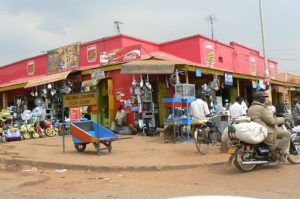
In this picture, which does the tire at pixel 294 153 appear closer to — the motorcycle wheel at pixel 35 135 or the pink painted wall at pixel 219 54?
the pink painted wall at pixel 219 54

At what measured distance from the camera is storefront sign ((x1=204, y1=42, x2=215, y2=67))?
2045cm

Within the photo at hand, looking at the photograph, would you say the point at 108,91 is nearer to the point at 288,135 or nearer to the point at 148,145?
the point at 148,145

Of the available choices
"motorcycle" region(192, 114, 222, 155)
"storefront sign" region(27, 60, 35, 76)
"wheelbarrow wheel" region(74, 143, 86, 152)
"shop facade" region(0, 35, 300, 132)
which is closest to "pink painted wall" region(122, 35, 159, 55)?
"shop facade" region(0, 35, 300, 132)

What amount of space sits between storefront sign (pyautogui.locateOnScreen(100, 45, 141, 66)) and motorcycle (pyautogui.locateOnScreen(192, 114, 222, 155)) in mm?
6504

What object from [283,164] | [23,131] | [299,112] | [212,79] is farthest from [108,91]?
[283,164]

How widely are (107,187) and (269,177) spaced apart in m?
3.17

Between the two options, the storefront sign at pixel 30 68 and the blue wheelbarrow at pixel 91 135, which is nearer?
the blue wheelbarrow at pixel 91 135

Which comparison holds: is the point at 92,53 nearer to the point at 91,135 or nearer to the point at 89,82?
the point at 89,82

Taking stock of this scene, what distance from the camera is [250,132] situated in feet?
26.2

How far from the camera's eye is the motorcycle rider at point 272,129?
27.2 ft

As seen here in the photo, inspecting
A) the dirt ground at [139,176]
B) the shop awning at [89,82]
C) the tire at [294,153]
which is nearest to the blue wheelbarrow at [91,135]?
the dirt ground at [139,176]

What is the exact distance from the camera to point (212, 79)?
19.6 metres

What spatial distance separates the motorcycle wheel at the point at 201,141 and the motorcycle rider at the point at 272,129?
266 cm

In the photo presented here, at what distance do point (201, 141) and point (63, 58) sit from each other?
1291 cm
